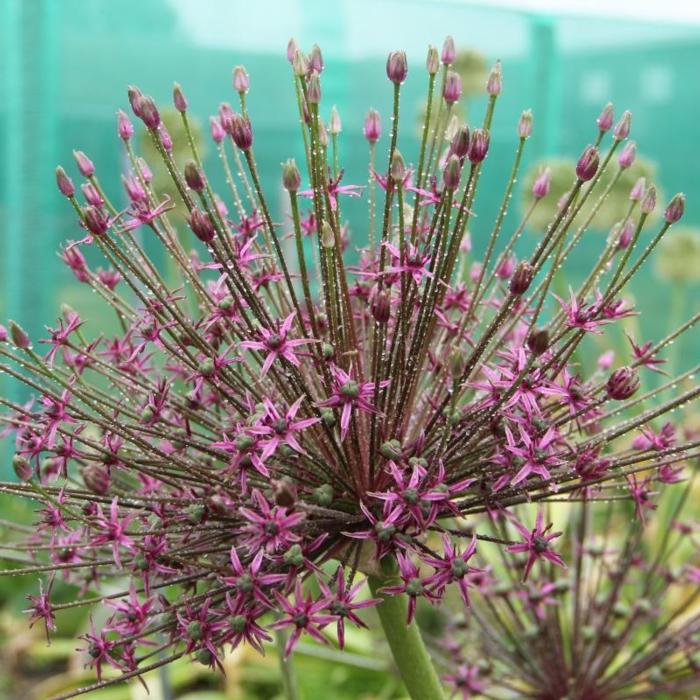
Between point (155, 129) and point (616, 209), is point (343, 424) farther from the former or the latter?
point (616, 209)

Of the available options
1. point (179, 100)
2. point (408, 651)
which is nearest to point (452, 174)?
point (179, 100)

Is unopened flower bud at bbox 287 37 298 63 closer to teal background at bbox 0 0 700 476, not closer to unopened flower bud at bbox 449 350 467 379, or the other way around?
unopened flower bud at bbox 449 350 467 379

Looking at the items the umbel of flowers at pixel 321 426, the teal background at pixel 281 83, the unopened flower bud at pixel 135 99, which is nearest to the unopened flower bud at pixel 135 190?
the umbel of flowers at pixel 321 426

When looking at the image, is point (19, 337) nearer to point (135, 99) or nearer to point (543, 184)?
point (135, 99)

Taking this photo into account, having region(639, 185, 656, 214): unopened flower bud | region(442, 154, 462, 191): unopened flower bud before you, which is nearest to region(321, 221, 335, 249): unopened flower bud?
region(442, 154, 462, 191): unopened flower bud

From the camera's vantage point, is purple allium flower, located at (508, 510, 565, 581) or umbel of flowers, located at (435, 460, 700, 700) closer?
purple allium flower, located at (508, 510, 565, 581)

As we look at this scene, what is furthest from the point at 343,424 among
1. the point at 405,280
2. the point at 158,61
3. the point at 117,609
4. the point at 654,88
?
the point at 654,88
